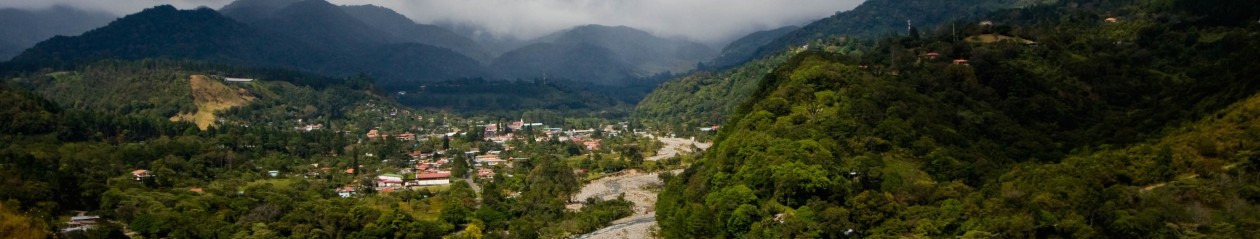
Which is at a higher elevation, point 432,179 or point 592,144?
point 432,179

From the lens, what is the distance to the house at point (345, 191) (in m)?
49.4

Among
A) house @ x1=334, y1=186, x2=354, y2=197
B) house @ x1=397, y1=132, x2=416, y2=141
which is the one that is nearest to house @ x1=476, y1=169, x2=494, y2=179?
house @ x1=334, y1=186, x2=354, y2=197

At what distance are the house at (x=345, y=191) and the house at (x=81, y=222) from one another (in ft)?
49.1

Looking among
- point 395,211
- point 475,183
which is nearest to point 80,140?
point 475,183

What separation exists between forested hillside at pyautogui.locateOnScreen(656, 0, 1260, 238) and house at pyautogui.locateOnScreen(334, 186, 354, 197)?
19013 mm

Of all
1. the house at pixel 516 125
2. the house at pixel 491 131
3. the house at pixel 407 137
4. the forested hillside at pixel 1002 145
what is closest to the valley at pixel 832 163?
the forested hillside at pixel 1002 145

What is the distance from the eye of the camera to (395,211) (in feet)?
122

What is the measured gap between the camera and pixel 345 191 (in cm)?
5031

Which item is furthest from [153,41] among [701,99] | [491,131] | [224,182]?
[224,182]

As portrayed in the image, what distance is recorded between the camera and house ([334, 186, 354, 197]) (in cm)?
4937

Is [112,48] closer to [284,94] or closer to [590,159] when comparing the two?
[284,94]

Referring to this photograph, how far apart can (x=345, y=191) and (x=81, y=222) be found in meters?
17.2

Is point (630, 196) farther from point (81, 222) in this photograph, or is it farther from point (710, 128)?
point (710, 128)

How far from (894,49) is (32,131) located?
5679 centimetres
